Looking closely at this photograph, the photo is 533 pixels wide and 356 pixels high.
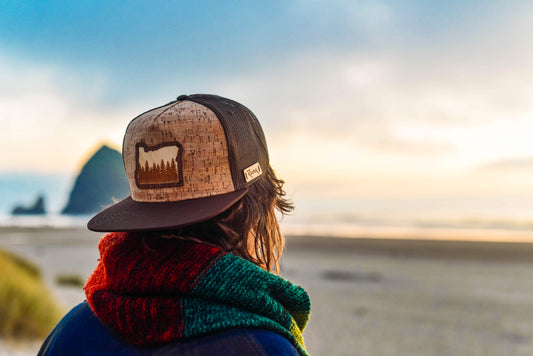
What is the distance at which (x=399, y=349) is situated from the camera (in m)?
5.91

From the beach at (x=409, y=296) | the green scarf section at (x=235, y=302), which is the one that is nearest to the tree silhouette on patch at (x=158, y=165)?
the green scarf section at (x=235, y=302)

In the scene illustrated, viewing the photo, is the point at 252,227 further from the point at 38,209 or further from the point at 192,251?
the point at 38,209

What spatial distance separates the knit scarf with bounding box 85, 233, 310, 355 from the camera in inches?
36.2

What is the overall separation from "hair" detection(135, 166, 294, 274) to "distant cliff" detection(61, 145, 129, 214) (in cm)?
75

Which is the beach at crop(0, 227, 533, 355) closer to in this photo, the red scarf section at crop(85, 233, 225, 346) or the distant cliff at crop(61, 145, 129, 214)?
the distant cliff at crop(61, 145, 129, 214)

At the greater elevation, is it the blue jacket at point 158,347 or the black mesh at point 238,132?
the black mesh at point 238,132

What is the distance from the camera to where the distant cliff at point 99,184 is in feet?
6.18

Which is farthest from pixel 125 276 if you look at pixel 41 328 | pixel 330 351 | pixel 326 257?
pixel 326 257

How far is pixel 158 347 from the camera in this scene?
944 mm

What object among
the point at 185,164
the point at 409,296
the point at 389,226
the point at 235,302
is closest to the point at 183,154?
the point at 185,164

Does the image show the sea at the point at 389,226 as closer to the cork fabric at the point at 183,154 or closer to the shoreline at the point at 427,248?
the shoreline at the point at 427,248

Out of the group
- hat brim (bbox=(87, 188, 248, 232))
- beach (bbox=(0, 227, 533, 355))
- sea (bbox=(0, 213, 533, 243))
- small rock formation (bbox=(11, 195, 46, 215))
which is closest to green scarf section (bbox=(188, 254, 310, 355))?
hat brim (bbox=(87, 188, 248, 232))

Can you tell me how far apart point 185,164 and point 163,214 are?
0.13 metres

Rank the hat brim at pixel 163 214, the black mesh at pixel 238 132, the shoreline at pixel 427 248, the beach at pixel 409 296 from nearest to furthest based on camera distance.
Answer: the hat brim at pixel 163 214, the black mesh at pixel 238 132, the beach at pixel 409 296, the shoreline at pixel 427 248
